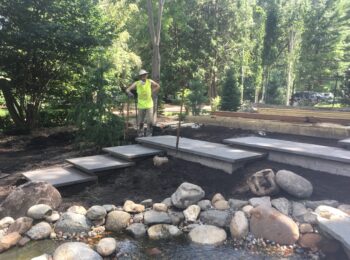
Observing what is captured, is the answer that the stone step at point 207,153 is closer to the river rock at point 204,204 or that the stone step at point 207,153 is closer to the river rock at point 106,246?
the river rock at point 204,204

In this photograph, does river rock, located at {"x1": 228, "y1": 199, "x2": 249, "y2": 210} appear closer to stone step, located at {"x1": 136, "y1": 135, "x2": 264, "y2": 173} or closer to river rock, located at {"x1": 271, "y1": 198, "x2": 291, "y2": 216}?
river rock, located at {"x1": 271, "y1": 198, "x2": 291, "y2": 216}

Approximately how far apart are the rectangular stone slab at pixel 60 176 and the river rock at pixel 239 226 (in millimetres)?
2691

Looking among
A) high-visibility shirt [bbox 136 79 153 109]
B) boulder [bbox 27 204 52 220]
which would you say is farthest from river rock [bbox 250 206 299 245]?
high-visibility shirt [bbox 136 79 153 109]

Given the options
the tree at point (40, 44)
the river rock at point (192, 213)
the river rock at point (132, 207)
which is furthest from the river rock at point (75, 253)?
the tree at point (40, 44)

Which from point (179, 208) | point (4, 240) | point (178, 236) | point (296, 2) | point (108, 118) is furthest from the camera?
point (296, 2)

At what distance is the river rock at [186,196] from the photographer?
16.4 feet

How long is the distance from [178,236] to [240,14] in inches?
749

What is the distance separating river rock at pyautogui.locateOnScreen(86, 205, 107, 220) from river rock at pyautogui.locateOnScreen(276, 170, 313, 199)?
8.41ft

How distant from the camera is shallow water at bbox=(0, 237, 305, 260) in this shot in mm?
3934

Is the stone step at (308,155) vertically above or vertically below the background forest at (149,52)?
below

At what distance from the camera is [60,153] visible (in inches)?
328

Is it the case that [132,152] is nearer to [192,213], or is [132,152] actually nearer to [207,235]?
[192,213]

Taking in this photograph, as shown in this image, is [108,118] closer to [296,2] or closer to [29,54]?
[29,54]

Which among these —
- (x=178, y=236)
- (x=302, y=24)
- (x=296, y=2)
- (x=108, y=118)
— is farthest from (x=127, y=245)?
(x=296, y=2)
